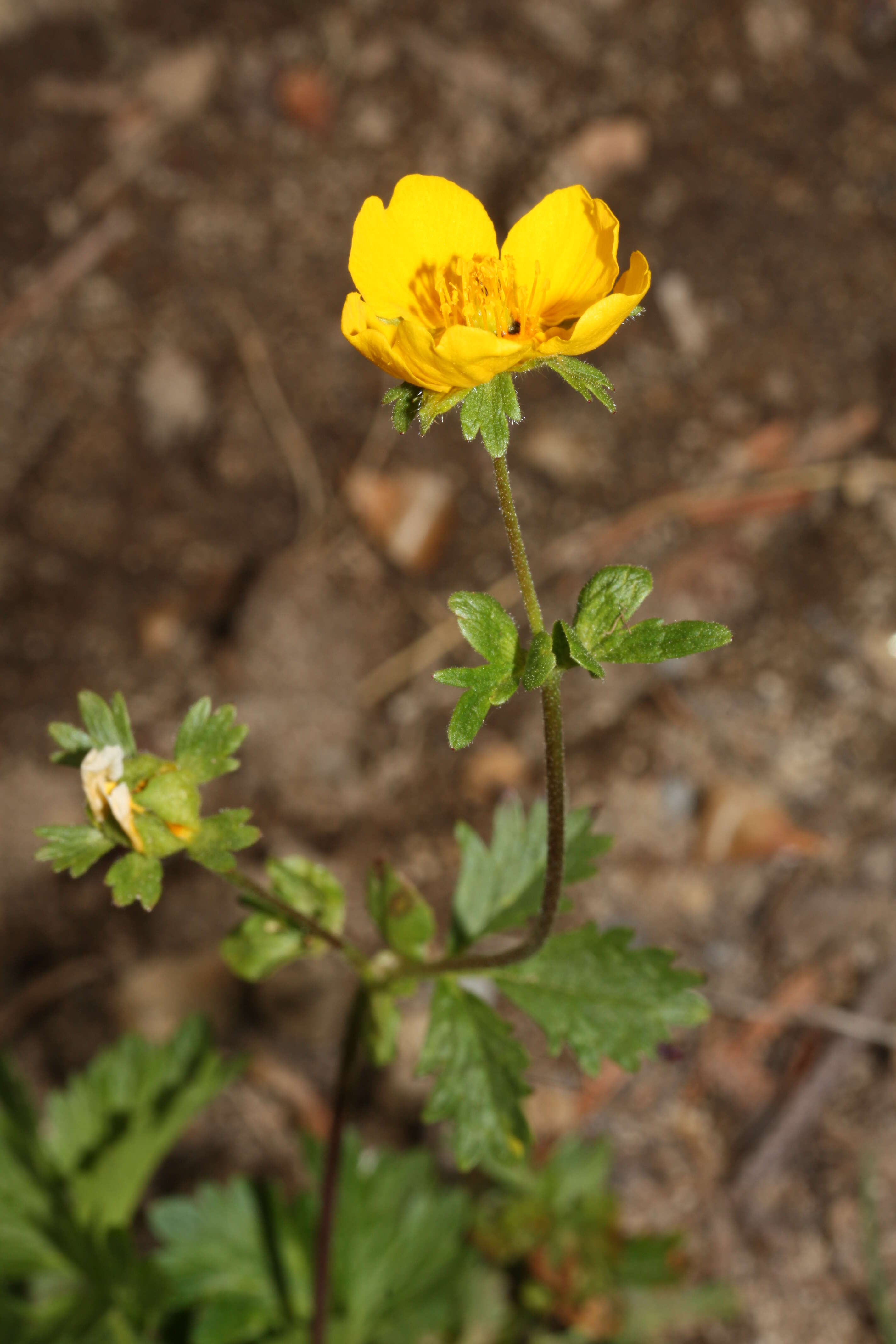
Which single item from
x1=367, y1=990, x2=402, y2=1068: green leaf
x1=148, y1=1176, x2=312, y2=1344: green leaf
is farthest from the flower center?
x1=148, y1=1176, x2=312, y2=1344: green leaf

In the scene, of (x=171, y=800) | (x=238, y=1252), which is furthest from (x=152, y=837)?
(x=238, y=1252)

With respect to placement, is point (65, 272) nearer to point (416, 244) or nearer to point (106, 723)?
point (416, 244)

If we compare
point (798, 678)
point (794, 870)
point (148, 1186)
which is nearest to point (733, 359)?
point (798, 678)

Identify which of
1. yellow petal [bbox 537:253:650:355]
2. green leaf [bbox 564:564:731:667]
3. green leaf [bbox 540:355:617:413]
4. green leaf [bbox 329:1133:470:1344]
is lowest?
green leaf [bbox 329:1133:470:1344]

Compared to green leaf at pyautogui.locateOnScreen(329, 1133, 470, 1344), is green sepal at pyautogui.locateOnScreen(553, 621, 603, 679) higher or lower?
higher

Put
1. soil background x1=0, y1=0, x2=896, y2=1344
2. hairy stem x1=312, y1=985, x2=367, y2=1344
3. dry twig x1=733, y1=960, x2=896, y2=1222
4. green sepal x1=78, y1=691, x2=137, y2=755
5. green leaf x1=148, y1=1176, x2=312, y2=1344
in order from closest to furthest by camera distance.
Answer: green sepal x1=78, y1=691, x2=137, y2=755 < hairy stem x1=312, y1=985, x2=367, y2=1344 < green leaf x1=148, y1=1176, x2=312, y2=1344 < dry twig x1=733, y1=960, x2=896, y2=1222 < soil background x1=0, y1=0, x2=896, y2=1344

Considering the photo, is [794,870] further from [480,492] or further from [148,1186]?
[148,1186]

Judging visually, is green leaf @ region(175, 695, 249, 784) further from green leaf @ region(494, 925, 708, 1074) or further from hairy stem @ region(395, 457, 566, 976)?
green leaf @ region(494, 925, 708, 1074)

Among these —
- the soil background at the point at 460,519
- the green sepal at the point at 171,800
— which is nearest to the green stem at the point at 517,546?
the green sepal at the point at 171,800
